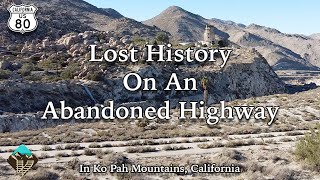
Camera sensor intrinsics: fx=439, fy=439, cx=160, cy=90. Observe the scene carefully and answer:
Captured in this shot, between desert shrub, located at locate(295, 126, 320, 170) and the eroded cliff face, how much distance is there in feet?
65.1

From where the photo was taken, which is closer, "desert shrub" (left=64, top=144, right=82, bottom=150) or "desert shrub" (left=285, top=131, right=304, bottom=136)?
"desert shrub" (left=64, top=144, right=82, bottom=150)

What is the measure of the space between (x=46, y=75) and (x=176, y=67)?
20.2 m

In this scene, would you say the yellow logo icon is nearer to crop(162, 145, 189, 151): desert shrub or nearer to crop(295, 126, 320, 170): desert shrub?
crop(162, 145, 189, 151): desert shrub

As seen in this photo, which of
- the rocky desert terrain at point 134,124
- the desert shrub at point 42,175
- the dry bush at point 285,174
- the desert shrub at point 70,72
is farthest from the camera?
the desert shrub at point 70,72

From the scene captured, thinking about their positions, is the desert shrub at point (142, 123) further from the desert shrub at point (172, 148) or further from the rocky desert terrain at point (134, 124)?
the desert shrub at point (172, 148)

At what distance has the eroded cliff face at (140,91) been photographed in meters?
42.9

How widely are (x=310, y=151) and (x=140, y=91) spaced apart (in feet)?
125

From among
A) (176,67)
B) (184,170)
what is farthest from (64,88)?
(184,170)

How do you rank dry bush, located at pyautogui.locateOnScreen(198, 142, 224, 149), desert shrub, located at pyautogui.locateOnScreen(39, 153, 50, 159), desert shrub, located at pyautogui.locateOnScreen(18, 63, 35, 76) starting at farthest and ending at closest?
desert shrub, located at pyautogui.locateOnScreen(18, 63, 35, 76) → dry bush, located at pyautogui.locateOnScreen(198, 142, 224, 149) → desert shrub, located at pyautogui.locateOnScreen(39, 153, 50, 159)

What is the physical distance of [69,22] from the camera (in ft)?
353

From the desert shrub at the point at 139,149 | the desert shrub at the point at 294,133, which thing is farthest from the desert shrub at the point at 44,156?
the desert shrub at the point at 294,133

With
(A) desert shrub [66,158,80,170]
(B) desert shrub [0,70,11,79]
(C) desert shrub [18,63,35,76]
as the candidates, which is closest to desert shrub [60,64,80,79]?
(C) desert shrub [18,63,35,76]

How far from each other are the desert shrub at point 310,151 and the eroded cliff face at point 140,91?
19.9m

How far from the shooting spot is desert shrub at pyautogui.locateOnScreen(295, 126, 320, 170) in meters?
18.7
